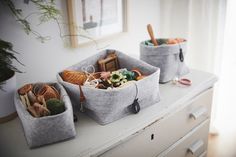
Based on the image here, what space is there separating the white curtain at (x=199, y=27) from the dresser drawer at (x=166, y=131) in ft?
1.51

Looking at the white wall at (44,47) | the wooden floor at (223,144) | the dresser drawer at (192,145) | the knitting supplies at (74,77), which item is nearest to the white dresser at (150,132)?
the dresser drawer at (192,145)

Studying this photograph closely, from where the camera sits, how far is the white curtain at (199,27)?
58.2 inches

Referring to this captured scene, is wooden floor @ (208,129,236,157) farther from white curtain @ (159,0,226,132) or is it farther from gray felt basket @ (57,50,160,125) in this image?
gray felt basket @ (57,50,160,125)

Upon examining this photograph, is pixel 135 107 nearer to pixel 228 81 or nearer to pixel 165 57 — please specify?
pixel 165 57

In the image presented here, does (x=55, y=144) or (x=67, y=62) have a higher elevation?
(x=67, y=62)

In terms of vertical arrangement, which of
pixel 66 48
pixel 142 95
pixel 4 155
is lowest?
pixel 4 155

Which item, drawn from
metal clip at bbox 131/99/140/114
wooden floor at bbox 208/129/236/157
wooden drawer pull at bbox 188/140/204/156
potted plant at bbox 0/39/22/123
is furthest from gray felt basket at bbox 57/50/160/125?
wooden floor at bbox 208/129/236/157

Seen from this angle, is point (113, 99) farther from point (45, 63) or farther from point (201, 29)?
point (201, 29)

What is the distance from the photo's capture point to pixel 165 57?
3.53ft

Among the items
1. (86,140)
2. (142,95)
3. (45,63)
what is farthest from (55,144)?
(45,63)

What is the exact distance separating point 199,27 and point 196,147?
2.39 ft

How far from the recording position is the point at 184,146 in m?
1.11

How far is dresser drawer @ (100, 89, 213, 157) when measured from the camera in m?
0.87

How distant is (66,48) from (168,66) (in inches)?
18.8
